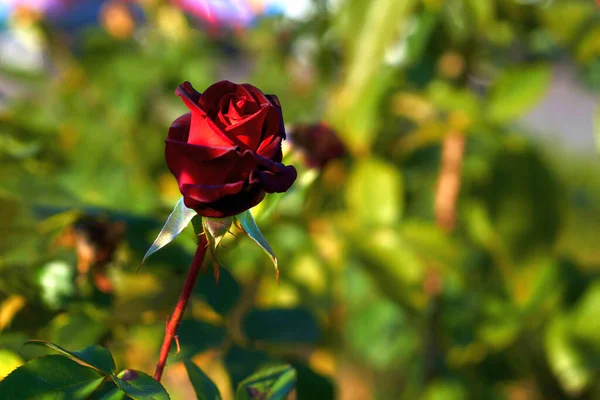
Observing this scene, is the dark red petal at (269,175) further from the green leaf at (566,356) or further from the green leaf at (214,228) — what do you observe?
the green leaf at (566,356)

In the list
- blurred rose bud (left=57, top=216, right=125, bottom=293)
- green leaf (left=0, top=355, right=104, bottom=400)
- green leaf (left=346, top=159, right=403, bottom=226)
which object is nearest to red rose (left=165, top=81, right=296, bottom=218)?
green leaf (left=0, top=355, right=104, bottom=400)

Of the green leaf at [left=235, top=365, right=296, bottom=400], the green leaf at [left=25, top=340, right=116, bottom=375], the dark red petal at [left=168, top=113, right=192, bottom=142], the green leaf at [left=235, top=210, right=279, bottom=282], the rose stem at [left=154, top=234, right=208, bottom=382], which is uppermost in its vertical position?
the dark red petal at [left=168, top=113, right=192, bottom=142]

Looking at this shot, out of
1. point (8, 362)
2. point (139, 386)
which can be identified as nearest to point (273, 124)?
point (139, 386)

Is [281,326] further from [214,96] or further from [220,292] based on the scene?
[214,96]

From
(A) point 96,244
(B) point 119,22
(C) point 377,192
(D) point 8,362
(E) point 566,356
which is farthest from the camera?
(B) point 119,22

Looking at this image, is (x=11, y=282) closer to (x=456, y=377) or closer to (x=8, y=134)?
(x=8, y=134)

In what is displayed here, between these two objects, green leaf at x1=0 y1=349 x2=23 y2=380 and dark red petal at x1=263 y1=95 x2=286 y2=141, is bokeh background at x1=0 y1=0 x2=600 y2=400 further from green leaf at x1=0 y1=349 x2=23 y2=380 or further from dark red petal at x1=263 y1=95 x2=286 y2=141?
dark red petal at x1=263 y1=95 x2=286 y2=141
